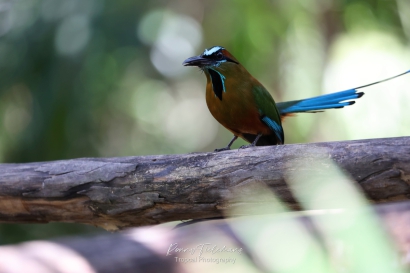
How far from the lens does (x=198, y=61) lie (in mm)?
3334

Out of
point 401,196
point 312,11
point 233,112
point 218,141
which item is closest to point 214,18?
point 312,11

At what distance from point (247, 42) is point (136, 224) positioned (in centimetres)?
432

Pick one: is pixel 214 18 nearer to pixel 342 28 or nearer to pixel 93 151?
pixel 342 28

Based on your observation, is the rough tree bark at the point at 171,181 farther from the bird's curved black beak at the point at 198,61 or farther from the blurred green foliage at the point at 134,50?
the blurred green foliage at the point at 134,50

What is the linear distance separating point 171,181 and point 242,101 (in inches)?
41.9

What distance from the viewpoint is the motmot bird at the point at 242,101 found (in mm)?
3193

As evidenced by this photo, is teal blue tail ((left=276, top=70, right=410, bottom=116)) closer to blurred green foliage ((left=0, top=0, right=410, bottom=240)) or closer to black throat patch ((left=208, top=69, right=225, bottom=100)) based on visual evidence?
black throat patch ((left=208, top=69, right=225, bottom=100))

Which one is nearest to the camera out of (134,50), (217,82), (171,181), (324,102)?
(171,181)

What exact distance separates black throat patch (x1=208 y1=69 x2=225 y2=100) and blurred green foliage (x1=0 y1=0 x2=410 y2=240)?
2557 millimetres

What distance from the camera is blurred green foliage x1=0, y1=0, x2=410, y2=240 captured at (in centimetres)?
596

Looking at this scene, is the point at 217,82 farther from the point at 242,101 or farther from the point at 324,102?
the point at 324,102

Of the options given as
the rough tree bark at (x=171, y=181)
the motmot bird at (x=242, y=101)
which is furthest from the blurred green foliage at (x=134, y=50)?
the rough tree bark at (x=171, y=181)

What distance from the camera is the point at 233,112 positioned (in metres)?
3.19

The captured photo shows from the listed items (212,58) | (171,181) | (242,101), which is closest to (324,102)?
(242,101)
